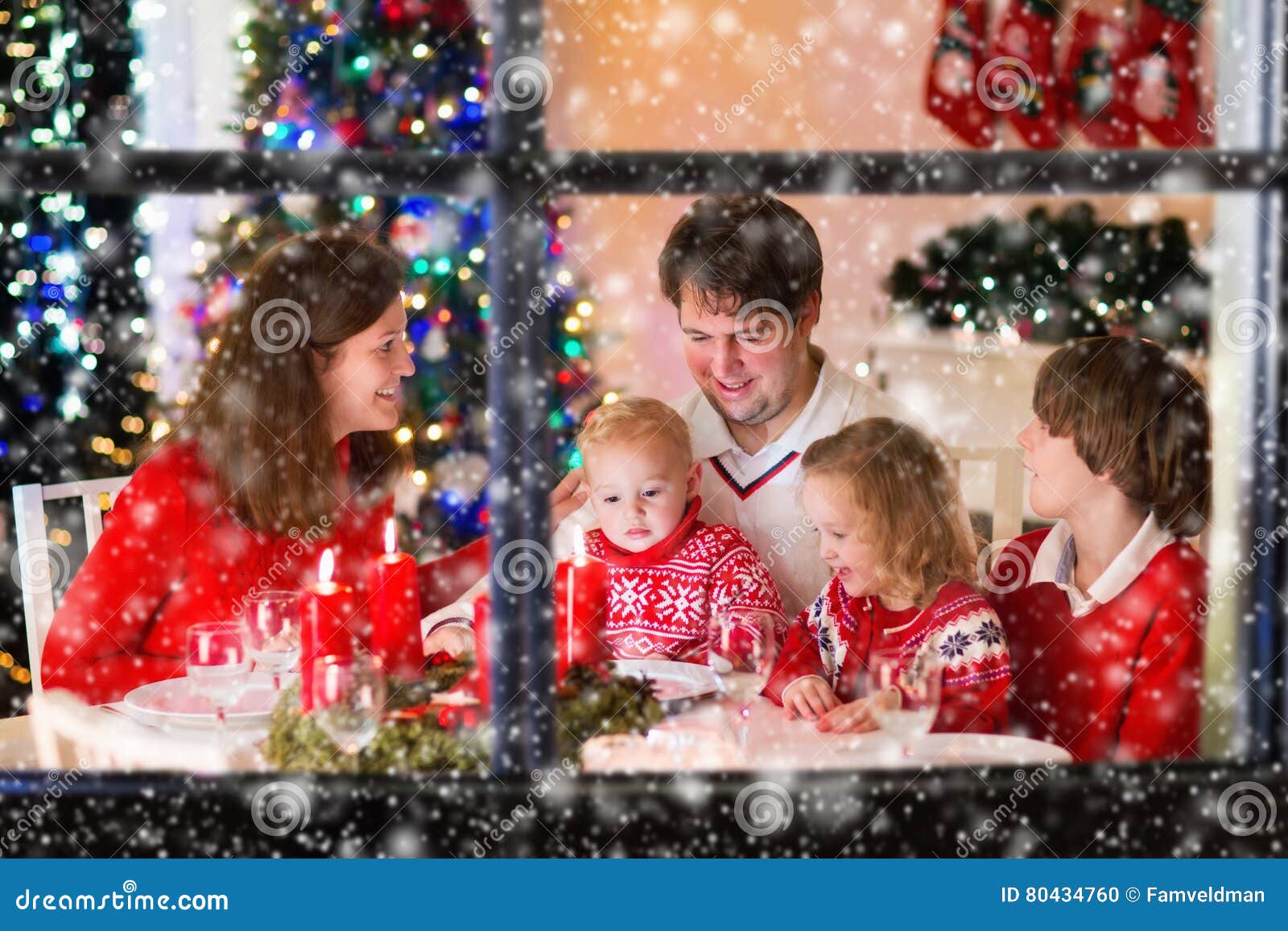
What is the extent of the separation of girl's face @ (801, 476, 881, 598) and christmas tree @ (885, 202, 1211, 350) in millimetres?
1041

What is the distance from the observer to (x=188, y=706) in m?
1.25

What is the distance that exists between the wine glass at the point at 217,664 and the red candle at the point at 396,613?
0.14 metres

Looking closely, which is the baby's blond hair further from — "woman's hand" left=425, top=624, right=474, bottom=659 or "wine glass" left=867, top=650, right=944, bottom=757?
"wine glass" left=867, top=650, right=944, bottom=757

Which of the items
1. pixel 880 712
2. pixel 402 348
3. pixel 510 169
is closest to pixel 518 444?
pixel 510 169

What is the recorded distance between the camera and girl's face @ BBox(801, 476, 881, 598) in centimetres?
Result: 156

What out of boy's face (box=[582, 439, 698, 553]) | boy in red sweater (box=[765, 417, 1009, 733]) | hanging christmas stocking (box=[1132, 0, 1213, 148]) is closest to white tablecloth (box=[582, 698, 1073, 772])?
boy in red sweater (box=[765, 417, 1009, 733])

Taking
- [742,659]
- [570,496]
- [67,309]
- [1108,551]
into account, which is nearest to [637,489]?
[570,496]

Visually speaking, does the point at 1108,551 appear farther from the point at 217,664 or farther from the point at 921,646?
the point at 217,664

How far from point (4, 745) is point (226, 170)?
662 mm

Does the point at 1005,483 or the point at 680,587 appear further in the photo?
the point at 1005,483

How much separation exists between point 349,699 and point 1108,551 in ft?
3.32

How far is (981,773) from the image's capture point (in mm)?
907

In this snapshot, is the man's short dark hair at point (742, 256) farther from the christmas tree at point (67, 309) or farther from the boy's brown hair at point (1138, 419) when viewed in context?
the christmas tree at point (67, 309)

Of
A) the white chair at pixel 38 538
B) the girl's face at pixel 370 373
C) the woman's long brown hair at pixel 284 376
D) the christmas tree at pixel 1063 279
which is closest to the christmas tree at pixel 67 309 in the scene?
the white chair at pixel 38 538
